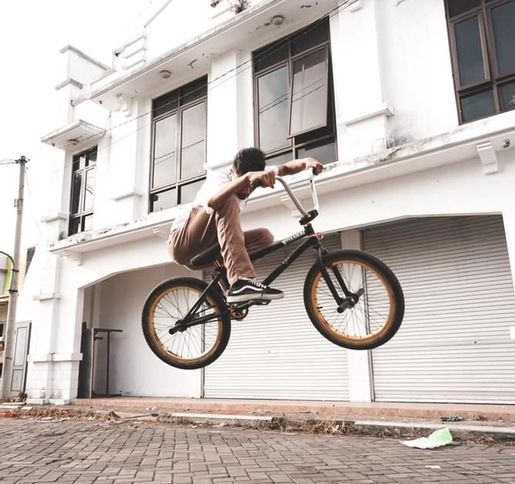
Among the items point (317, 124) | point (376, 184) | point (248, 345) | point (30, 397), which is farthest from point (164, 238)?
point (30, 397)

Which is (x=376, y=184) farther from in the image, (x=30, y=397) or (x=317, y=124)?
(x=30, y=397)

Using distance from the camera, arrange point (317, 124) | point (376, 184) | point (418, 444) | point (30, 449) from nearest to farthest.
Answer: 1. point (418, 444)
2. point (30, 449)
3. point (376, 184)
4. point (317, 124)

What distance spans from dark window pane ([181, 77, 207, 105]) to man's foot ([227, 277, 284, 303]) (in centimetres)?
848

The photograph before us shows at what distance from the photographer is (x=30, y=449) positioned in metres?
6.86

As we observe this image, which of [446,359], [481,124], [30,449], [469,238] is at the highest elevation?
[481,124]

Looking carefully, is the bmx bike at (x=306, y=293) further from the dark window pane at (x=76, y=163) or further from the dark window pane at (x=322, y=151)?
the dark window pane at (x=76, y=163)

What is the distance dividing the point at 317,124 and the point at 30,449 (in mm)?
6681

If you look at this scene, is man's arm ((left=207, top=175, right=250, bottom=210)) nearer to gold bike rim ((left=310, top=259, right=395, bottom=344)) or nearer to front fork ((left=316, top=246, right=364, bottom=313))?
front fork ((left=316, top=246, right=364, bottom=313))

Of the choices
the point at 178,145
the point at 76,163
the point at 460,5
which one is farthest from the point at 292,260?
the point at 76,163

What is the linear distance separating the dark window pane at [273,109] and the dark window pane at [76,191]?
19.7 feet

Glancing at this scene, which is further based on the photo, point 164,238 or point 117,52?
point 117,52

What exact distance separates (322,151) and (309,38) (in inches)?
90.8

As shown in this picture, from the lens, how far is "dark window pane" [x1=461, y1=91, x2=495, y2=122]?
25.1 feet

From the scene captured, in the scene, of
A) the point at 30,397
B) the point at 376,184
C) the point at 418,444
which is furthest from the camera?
the point at 30,397
